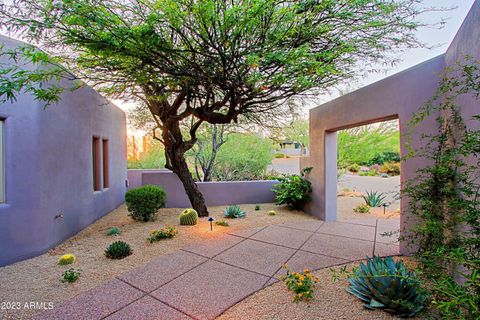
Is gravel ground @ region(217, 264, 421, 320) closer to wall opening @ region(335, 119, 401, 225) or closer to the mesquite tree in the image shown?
the mesquite tree

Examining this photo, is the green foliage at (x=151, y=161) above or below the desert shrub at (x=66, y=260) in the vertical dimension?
above

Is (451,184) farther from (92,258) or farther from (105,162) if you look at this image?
(105,162)

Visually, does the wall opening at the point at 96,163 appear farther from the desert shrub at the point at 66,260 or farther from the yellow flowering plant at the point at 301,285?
the yellow flowering plant at the point at 301,285

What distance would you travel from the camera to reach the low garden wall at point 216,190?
8266 millimetres

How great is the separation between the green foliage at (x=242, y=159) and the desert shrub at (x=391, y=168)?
12.4m

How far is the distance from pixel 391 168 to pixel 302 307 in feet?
62.0

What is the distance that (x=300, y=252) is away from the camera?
398 cm

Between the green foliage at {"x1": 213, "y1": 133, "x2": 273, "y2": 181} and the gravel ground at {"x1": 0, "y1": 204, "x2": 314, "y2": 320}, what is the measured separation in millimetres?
4162

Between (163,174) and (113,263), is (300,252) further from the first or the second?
(163,174)

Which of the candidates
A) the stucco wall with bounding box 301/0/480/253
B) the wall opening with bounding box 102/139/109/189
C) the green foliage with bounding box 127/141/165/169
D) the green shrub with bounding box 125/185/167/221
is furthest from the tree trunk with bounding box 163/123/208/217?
the green foliage with bounding box 127/141/165/169

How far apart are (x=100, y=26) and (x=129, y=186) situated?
30.4 feet

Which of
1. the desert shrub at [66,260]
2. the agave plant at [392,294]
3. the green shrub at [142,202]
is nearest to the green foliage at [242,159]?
the green shrub at [142,202]

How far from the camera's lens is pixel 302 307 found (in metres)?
2.50

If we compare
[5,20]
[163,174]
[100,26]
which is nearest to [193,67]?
[100,26]
